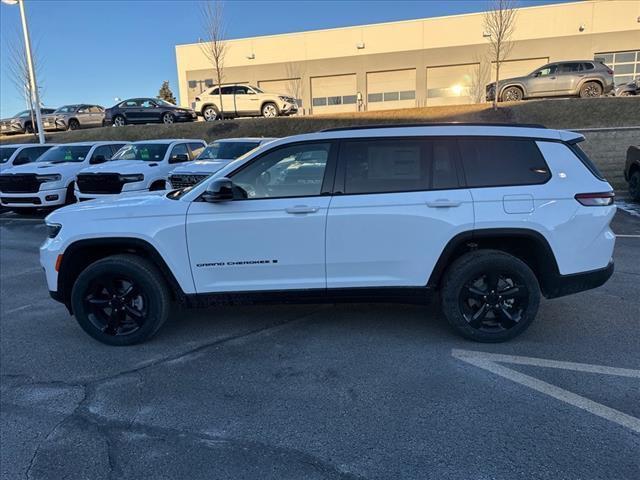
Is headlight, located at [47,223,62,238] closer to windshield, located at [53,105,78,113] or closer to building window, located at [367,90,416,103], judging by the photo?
windshield, located at [53,105,78,113]

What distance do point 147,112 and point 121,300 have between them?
22751 millimetres

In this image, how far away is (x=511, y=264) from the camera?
3.97 m

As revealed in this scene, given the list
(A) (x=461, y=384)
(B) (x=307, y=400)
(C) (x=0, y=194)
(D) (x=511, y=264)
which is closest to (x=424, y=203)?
(D) (x=511, y=264)

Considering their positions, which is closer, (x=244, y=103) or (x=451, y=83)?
(x=244, y=103)

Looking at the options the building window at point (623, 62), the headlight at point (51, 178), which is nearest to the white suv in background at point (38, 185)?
the headlight at point (51, 178)

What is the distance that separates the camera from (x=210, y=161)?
10656 mm

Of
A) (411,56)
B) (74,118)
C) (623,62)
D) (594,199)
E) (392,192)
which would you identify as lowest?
A: (594,199)

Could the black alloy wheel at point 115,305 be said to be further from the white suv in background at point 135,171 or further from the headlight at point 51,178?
the headlight at point 51,178

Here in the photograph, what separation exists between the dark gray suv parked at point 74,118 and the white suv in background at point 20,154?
1412cm

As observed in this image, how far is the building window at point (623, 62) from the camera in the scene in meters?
33.9

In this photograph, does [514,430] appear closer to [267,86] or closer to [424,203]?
[424,203]

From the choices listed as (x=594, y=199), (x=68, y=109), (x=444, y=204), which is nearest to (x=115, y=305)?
(x=444, y=204)

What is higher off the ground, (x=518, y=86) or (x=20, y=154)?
(x=518, y=86)

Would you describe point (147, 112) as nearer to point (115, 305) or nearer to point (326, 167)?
point (115, 305)
